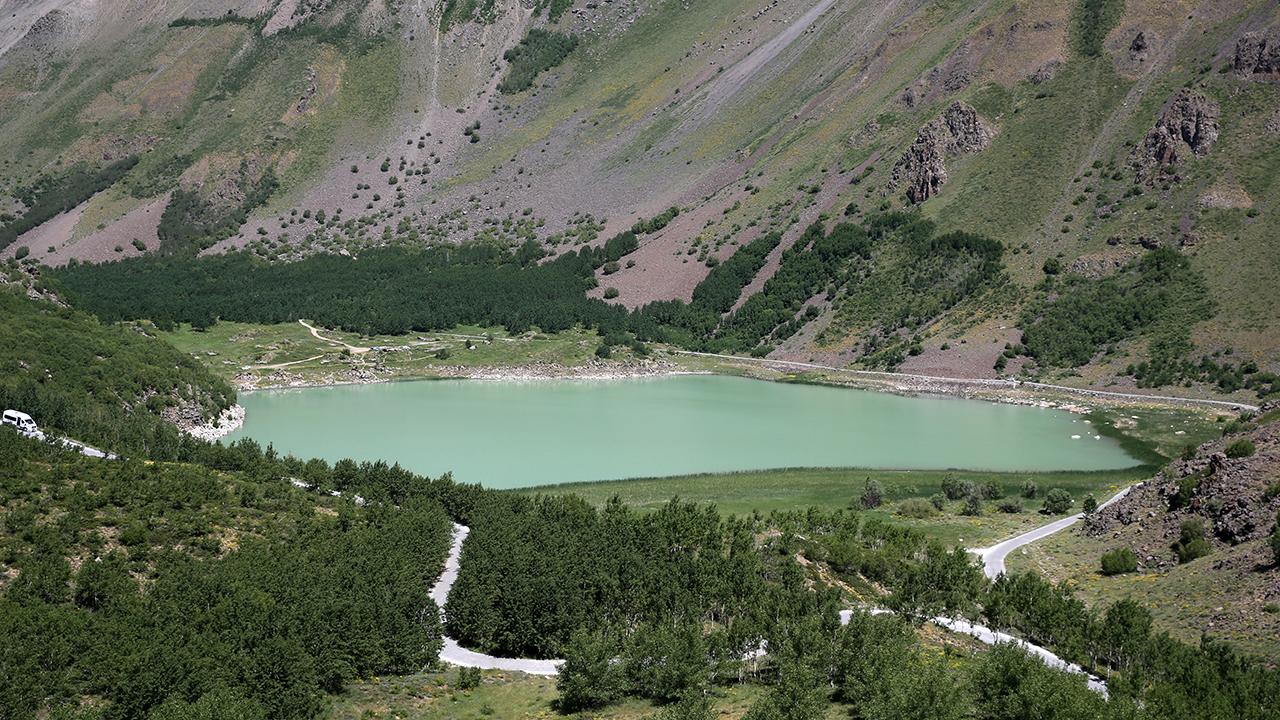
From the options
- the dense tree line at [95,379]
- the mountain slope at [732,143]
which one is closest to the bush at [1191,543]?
the dense tree line at [95,379]

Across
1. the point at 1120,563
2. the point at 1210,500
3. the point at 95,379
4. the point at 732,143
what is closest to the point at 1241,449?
the point at 1210,500

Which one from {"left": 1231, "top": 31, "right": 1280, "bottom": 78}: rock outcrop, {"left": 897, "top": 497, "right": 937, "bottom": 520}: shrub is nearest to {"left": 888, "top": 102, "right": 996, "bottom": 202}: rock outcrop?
{"left": 1231, "top": 31, "right": 1280, "bottom": 78}: rock outcrop

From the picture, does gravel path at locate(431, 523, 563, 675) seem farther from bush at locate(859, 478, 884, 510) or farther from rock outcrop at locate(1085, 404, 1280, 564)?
bush at locate(859, 478, 884, 510)

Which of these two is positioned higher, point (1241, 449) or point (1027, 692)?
point (1241, 449)

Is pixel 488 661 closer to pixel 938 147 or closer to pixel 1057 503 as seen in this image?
pixel 1057 503

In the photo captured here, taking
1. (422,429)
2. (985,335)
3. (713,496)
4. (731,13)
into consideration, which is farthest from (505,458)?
(731,13)

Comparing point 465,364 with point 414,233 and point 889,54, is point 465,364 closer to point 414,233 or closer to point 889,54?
point 414,233

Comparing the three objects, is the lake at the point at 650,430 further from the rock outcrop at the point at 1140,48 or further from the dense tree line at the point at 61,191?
the dense tree line at the point at 61,191
